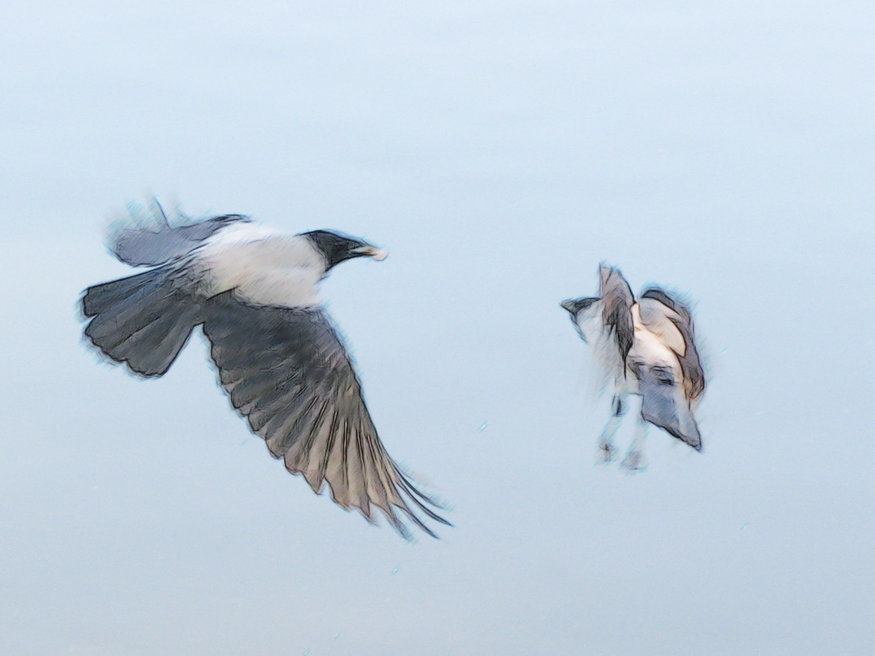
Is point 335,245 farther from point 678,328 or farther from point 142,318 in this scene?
point 678,328

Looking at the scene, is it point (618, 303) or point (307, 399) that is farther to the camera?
point (307, 399)

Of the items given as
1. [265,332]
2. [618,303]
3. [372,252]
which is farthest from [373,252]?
[618,303]

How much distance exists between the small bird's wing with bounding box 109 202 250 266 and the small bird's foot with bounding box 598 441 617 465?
405 mm

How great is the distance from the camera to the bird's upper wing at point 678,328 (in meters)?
1.32

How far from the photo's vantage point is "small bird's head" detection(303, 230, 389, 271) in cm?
135

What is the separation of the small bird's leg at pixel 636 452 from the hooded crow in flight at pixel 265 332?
19 cm

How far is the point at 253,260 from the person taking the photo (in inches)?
52.8

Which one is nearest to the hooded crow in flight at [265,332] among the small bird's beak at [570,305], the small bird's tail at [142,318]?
the small bird's tail at [142,318]

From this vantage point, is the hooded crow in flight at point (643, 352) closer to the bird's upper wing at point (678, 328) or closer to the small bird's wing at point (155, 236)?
the bird's upper wing at point (678, 328)

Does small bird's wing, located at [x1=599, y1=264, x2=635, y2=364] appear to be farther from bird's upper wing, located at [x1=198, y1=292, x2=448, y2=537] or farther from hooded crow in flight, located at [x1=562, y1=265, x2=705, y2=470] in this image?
bird's upper wing, located at [x1=198, y1=292, x2=448, y2=537]

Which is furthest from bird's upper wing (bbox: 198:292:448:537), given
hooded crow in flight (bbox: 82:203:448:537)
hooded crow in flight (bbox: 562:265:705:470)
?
hooded crow in flight (bbox: 562:265:705:470)

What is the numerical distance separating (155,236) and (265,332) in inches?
5.9

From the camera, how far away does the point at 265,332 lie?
140 centimetres

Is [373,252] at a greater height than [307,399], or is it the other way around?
[373,252]
